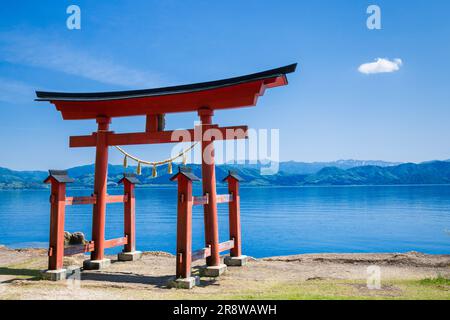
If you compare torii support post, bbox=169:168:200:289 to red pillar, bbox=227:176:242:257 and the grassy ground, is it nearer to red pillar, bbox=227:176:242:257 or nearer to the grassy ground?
the grassy ground

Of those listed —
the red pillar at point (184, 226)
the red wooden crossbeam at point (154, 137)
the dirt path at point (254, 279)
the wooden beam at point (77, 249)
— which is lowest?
the dirt path at point (254, 279)

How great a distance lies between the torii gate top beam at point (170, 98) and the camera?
28.7 ft

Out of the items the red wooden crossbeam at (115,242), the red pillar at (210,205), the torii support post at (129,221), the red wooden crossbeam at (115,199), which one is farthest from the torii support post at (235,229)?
the red wooden crossbeam at (115,199)

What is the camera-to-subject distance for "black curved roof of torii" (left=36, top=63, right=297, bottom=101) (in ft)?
27.5

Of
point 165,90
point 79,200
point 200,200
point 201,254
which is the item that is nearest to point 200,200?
point 200,200

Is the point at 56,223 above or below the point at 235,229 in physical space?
above

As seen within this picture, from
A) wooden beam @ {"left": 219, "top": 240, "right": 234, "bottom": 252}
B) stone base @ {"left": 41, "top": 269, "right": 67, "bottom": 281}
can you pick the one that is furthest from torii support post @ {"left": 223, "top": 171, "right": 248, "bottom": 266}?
stone base @ {"left": 41, "top": 269, "right": 67, "bottom": 281}

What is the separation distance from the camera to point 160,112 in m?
10.1

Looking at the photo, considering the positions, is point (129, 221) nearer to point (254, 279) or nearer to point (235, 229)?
point (235, 229)

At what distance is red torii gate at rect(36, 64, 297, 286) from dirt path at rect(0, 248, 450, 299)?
96 cm

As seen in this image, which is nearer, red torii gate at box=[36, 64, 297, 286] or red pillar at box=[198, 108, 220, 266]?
red torii gate at box=[36, 64, 297, 286]

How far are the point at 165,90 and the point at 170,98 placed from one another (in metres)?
0.23

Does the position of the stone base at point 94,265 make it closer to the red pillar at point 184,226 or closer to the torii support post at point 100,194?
the torii support post at point 100,194

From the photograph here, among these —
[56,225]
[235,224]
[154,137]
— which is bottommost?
[235,224]
